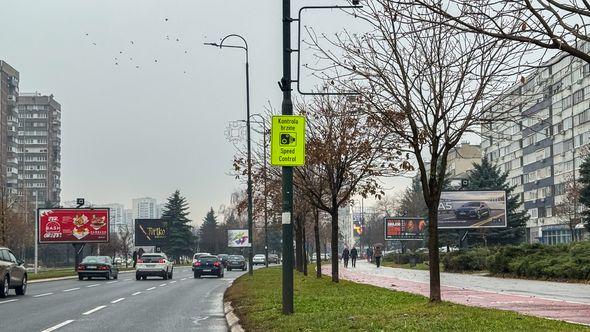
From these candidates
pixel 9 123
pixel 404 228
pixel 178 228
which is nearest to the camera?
pixel 404 228

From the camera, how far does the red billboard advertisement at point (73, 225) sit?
57.3 meters

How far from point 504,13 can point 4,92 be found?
139423 millimetres

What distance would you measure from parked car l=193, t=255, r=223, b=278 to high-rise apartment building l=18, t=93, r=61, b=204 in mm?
119402

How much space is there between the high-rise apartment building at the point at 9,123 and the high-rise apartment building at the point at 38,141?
Answer: 14.4m

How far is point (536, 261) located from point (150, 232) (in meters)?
62.7

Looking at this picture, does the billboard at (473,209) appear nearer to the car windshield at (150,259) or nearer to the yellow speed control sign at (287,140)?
the car windshield at (150,259)

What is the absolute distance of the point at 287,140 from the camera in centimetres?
1377

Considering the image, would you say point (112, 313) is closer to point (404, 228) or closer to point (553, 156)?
point (404, 228)

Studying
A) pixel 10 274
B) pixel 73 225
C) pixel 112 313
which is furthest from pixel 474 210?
pixel 112 313

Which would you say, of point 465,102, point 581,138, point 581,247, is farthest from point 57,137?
point 465,102

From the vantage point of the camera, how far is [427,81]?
49.4 ft

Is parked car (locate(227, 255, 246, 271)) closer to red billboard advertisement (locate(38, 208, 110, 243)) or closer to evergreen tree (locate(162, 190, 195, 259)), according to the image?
red billboard advertisement (locate(38, 208, 110, 243))

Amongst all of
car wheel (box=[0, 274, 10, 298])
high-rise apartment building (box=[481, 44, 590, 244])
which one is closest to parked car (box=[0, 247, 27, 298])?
car wheel (box=[0, 274, 10, 298])

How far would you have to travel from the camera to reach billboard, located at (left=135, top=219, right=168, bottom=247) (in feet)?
285
